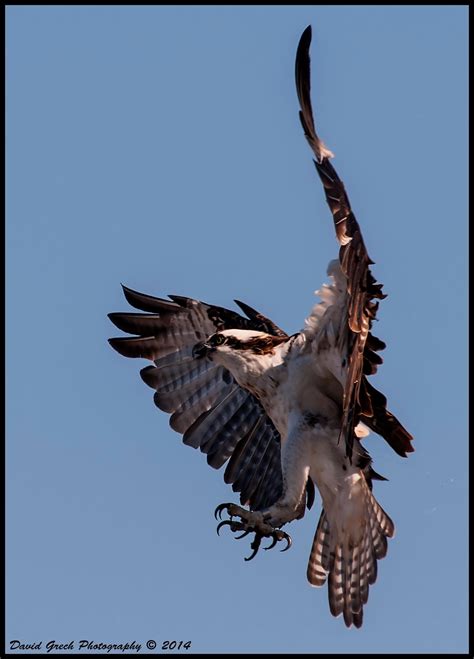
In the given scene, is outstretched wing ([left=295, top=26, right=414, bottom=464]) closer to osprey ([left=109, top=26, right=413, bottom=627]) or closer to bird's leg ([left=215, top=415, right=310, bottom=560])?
osprey ([left=109, top=26, right=413, bottom=627])

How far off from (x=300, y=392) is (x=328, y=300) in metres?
0.88

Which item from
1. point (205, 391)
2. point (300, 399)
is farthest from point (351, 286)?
point (205, 391)

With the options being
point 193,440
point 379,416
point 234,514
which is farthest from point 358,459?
point 193,440

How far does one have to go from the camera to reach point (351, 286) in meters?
10.1

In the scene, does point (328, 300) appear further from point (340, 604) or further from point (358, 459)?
point (340, 604)

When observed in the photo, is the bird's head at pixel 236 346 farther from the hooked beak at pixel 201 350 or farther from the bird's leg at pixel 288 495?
the bird's leg at pixel 288 495

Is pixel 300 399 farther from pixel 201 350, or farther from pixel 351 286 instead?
pixel 351 286

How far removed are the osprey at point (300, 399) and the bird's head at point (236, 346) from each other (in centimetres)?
1

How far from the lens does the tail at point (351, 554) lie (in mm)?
11539

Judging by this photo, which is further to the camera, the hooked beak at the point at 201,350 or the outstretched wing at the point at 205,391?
the outstretched wing at the point at 205,391

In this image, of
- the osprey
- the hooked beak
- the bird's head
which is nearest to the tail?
the osprey

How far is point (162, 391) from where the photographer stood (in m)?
12.9

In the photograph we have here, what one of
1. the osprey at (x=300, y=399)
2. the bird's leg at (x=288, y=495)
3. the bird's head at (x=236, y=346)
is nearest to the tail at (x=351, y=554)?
the osprey at (x=300, y=399)

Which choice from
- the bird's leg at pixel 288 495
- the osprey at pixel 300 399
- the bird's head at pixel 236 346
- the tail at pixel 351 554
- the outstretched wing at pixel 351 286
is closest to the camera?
Answer: the outstretched wing at pixel 351 286
